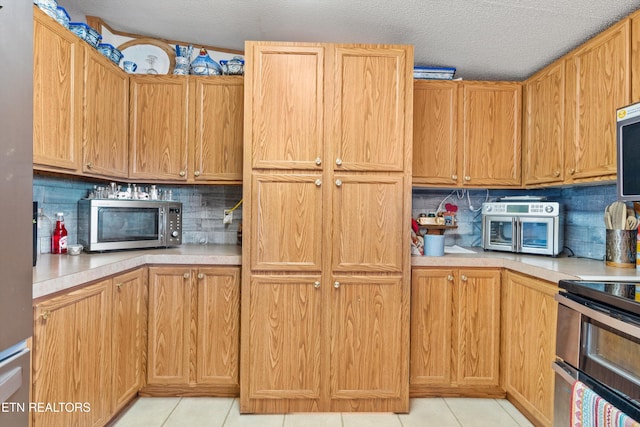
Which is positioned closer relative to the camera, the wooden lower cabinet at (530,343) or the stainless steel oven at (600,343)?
the stainless steel oven at (600,343)

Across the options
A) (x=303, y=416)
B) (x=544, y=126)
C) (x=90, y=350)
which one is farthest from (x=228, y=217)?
(x=544, y=126)

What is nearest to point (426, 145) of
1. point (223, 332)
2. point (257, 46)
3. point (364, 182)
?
point (364, 182)

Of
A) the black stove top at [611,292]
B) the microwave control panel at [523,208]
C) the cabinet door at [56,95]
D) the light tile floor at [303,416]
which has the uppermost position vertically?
the cabinet door at [56,95]

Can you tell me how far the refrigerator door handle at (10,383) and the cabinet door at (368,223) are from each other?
1.48 m

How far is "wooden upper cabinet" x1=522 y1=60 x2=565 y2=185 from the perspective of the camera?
225cm

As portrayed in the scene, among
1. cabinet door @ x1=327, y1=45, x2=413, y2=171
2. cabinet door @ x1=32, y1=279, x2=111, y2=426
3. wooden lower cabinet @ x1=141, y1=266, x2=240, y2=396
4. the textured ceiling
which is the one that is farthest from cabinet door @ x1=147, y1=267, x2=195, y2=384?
the textured ceiling

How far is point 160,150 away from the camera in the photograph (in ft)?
8.47

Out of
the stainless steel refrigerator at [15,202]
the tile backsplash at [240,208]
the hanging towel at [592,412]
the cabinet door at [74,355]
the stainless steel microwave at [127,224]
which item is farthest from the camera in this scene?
the tile backsplash at [240,208]

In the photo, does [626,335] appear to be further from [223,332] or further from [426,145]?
[223,332]

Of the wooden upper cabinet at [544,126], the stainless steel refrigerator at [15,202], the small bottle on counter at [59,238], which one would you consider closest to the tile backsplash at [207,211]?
the small bottle on counter at [59,238]

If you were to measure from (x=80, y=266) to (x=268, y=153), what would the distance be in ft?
3.57

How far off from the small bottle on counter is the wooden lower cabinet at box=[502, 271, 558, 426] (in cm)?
265

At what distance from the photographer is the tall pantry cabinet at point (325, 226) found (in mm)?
2111

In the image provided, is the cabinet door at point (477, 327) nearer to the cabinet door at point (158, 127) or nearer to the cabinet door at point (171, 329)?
the cabinet door at point (171, 329)
